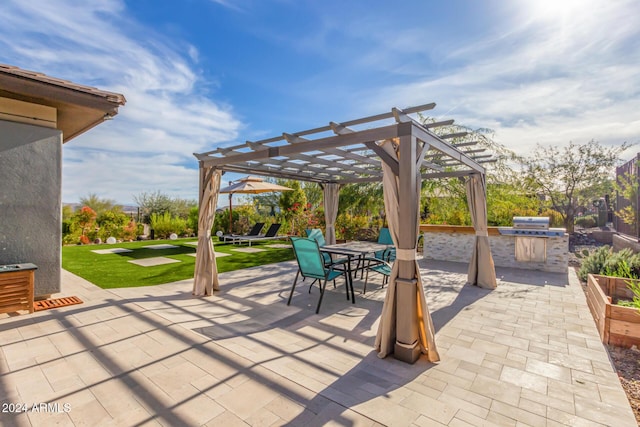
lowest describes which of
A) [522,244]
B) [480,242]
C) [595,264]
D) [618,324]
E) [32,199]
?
[618,324]

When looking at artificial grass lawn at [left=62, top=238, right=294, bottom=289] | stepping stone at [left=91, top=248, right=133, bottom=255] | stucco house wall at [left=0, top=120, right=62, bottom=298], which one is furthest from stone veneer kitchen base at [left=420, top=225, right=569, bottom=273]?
stepping stone at [left=91, top=248, right=133, bottom=255]

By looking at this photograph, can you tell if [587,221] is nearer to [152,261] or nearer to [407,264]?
[407,264]

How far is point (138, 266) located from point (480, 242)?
7991 millimetres

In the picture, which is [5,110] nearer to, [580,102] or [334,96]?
[334,96]

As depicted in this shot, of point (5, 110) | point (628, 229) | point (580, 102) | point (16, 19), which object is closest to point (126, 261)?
point (5, 110)

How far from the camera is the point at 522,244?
750 centimetres

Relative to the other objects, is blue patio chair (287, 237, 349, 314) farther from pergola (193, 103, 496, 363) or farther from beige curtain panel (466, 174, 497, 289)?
beige curtain panel (466, 174, 497, 289)

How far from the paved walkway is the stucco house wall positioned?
85 cm

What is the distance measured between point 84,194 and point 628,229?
24.3 m

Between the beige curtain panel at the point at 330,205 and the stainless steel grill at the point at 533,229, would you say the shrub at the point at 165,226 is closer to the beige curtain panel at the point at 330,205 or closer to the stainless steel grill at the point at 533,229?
the beige curtain panel at the point at 330,205

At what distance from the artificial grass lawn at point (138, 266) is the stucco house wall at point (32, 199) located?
1218mm

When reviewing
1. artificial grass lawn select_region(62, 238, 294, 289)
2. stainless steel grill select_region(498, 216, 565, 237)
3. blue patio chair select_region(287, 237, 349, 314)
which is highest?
stainless steel grill select_region(498, 216, 565, 237)

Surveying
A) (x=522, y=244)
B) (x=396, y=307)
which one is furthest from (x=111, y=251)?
(x=522, y=244)

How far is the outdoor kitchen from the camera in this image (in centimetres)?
713
